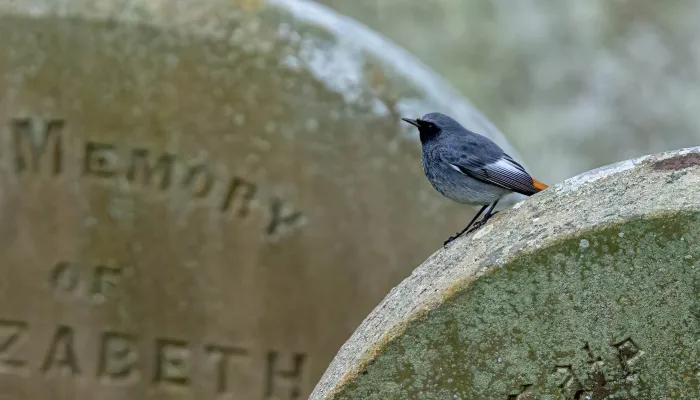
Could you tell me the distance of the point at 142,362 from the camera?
8.93 feet

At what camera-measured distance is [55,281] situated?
8.94ft

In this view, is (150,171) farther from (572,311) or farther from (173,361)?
(572,311)

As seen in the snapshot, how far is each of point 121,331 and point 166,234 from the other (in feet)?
0.99

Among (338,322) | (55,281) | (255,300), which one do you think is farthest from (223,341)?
(55,281)

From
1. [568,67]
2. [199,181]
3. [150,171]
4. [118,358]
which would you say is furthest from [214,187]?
[568,67]

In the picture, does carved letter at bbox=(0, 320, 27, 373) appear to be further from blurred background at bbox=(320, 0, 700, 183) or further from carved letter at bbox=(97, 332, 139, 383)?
blurred background at bbox=(320, 0, 700, 183)

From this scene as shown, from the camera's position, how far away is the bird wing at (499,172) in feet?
5.97

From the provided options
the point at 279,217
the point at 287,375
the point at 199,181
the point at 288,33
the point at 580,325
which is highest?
the point at 288,33

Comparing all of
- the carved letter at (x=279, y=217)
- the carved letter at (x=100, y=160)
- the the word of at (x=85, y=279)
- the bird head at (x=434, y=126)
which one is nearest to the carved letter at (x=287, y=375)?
the carved letter at (x=279, y=217)

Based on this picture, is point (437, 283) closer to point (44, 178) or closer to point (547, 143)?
point (44, 178)

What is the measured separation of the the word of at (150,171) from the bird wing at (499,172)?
86cm

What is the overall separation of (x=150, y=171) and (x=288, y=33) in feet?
1.73

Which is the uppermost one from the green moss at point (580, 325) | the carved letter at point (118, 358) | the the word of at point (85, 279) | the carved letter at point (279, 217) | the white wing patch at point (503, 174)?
the carved letter at point (279, 217)

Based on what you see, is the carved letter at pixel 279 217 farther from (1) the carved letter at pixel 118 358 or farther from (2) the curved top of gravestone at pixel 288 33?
(1) the carved letter at pixel 118 358
